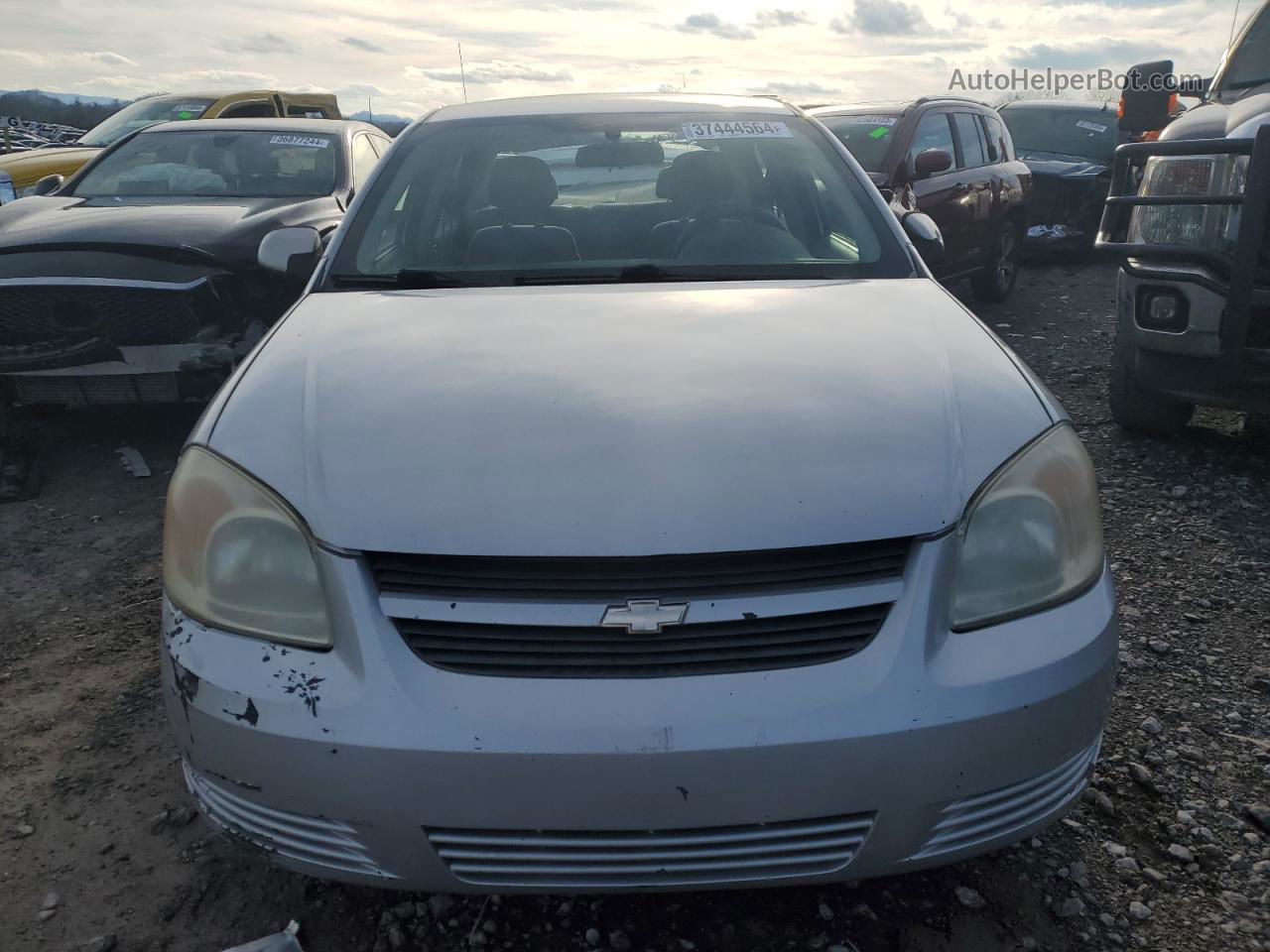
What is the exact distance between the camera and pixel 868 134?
292 inches

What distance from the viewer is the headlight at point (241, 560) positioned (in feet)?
5.30

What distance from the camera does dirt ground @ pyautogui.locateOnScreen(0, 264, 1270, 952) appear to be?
1.88 m

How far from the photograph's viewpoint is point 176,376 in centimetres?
437

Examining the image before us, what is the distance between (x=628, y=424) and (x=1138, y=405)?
3.56 metres

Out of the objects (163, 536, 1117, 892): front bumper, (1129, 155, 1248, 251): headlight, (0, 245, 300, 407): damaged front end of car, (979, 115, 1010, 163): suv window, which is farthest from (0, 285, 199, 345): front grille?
(979, 115, 1010, 163): suv window

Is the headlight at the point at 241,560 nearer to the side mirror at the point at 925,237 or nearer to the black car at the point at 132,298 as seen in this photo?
the side mirror at the point at 925,237

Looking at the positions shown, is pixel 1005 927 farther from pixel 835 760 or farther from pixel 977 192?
pixel 977 192

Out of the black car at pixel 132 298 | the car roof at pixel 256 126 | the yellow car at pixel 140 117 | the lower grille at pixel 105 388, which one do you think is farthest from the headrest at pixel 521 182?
the yellow car at pixel 140 117

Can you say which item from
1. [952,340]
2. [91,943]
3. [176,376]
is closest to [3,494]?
[176,376]

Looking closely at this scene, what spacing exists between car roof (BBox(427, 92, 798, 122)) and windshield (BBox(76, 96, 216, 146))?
7.31 m

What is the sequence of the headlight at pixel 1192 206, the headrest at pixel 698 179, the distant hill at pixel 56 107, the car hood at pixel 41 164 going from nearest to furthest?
the headrest at pixel 698 179
the headlight at pixel 1192 206
the car hood at pixel 41 164
the distant hill at pixel 56 107

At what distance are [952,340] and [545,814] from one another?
125 centimetres

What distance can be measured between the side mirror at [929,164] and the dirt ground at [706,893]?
4058 millimetres

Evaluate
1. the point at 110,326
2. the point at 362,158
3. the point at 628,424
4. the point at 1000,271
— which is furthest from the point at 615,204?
the point at 1000,271
